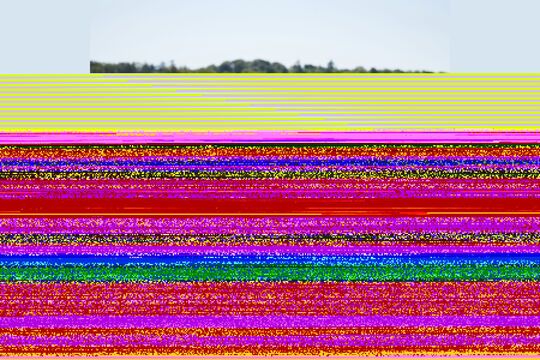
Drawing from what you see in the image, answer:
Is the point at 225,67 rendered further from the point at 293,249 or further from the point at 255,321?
the point at 255,321

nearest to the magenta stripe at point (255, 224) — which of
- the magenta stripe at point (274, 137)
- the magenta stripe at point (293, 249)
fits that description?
the magenta stripe at point (293, 249)

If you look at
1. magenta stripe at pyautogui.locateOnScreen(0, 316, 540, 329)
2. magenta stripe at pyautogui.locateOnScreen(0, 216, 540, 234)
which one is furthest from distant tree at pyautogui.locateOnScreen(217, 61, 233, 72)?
magenta stripe at pyautogui.locateOnScreen(0, 316, 540, 329)

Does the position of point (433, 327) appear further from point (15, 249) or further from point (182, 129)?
point (15, 249)

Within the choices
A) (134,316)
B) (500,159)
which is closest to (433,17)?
(500,159)

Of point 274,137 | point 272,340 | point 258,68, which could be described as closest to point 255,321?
point 272,340

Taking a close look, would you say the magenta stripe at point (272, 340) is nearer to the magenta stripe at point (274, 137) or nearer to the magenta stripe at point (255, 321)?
the magenta stripe at point (255, 321)
